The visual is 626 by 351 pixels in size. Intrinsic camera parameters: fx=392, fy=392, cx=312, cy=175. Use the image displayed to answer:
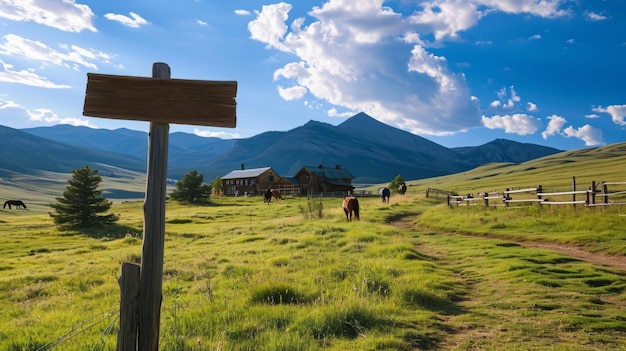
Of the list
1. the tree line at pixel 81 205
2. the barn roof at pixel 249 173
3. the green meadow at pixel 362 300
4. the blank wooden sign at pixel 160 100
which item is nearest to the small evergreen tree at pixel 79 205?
the tree line at pixel 81 205

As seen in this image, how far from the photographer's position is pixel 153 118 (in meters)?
3.96

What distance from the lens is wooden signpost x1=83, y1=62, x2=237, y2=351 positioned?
381cm

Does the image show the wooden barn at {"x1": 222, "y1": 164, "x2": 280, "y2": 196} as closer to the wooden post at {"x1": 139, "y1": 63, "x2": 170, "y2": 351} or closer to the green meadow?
the green meadow

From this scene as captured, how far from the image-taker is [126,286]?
3771 millimetres

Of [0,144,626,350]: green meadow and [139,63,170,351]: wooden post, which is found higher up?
[139,63,170,351]: wooden post

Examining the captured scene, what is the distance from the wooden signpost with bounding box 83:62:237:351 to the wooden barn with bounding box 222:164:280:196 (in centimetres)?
9130

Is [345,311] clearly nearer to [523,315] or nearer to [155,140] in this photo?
[523,315]

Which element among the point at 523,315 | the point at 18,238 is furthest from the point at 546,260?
the point at 18,238

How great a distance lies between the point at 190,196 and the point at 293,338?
7202cm

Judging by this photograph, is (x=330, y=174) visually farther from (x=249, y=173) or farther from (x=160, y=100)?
(x=160, y=100)

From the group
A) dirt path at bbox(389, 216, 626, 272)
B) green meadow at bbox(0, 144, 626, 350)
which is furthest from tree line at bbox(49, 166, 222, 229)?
dirt path at bbox(389, 216, 626, 272)

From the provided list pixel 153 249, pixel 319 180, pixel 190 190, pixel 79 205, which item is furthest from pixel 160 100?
pixel 319 180

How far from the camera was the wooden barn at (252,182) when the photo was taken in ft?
312

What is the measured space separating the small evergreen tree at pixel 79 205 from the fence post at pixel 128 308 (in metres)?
44.3
